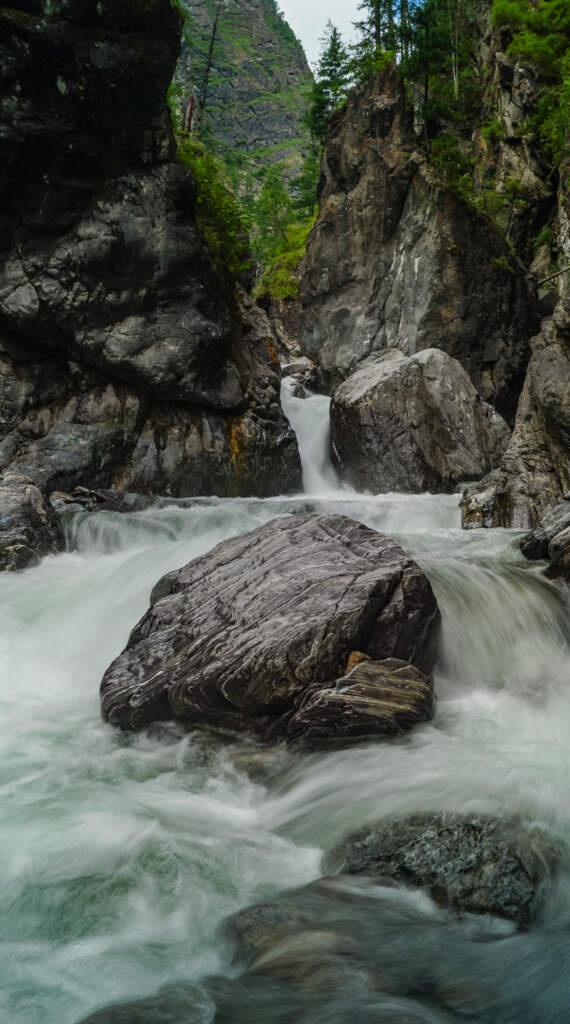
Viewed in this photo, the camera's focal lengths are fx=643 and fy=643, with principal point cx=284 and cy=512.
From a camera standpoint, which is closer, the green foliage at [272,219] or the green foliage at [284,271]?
the green foliage at [284,271]

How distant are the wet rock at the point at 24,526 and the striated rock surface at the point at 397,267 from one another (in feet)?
44.5

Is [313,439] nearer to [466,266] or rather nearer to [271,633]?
[466,266]

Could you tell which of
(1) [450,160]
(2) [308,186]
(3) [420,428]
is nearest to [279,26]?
(2) [308,186]

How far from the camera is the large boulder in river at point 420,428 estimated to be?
51.4ft

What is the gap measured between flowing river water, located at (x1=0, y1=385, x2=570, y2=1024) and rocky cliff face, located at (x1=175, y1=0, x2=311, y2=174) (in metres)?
89.7

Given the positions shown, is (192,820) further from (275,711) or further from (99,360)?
(99,360)

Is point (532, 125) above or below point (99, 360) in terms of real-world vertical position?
above

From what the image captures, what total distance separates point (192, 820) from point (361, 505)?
10.0 meters

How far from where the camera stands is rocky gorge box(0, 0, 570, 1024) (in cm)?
302

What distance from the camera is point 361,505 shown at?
1380 centimetres

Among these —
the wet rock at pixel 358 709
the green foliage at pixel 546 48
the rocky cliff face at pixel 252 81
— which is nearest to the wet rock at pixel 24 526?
the wet rock at pixel 358 709

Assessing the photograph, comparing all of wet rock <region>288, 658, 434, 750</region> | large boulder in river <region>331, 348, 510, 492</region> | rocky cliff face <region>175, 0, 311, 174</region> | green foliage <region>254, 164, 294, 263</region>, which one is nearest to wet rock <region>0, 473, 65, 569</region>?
wet rock <region>288, 658, 434, 750</region>

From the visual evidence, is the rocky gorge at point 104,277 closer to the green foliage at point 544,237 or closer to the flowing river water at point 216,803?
the flowing river water at point 216,803

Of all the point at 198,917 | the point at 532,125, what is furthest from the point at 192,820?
the point at 532,125
